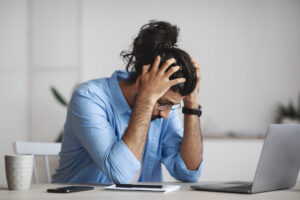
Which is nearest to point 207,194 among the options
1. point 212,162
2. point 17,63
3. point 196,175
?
point 196,175

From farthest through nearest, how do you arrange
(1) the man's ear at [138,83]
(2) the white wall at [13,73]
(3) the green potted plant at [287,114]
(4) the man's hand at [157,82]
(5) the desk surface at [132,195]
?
(2) the white wall at [13,73] < (3) the green potted plant at [287,114] < (1) the man's ear at [138,83] < (4) the man's hand at [157,82] < (5) the desk surface at [132,195]

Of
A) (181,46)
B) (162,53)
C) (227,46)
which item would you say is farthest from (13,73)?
(162,53)

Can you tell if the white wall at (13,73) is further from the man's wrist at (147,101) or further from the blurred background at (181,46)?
the man's wrist at (147,101)

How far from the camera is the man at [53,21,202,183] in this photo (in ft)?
4.79

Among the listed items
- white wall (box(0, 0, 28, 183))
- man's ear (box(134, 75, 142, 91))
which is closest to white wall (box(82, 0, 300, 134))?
white wall (box(0, 0, 28, 183))

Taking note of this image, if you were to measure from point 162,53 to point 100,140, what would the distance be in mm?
435

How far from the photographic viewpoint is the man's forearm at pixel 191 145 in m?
1.71

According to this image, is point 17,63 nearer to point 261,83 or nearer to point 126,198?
point 261,83

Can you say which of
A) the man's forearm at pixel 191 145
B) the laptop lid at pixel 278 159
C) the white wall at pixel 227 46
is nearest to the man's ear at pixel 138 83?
the man's forearm at pixel 191 145

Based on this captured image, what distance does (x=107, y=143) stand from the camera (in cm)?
146

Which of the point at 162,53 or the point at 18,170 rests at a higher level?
the point at 162,53

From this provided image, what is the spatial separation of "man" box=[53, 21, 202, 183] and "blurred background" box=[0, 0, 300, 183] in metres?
1.53

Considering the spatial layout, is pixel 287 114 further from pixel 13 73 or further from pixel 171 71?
pixel 13 73

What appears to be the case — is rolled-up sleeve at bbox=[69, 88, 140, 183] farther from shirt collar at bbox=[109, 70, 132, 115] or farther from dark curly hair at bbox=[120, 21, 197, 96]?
dark curly hair at bbox=[120, 21, 197, 96]
